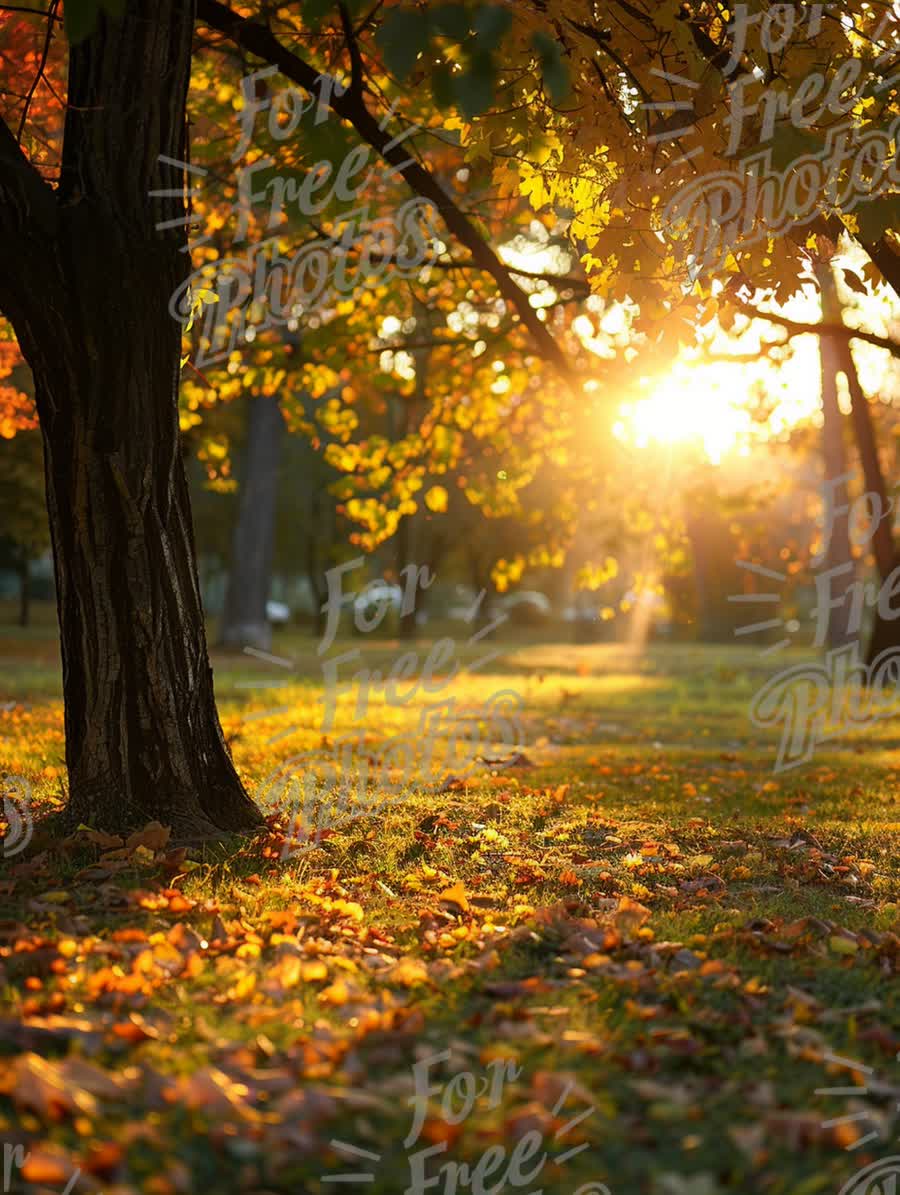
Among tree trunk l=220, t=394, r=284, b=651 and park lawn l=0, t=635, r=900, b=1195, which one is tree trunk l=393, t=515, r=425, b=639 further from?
park lawn l=0, t=635, r=900, b=1195

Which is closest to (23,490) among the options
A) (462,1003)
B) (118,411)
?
(118,411)

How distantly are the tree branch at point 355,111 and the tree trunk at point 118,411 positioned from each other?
3.04ft

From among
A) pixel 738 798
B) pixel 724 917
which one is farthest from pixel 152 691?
pixel 738 798

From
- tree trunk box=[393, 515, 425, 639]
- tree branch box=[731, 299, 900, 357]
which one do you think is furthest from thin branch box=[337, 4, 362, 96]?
tree trunk box=[393, 515, 425, 639]

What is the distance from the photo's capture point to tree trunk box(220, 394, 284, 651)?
23438mm

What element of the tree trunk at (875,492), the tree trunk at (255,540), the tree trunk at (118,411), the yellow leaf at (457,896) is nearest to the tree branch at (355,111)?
the tree trunk at (118,411)

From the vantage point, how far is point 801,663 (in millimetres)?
25141

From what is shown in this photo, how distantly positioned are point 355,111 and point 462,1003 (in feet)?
17.7

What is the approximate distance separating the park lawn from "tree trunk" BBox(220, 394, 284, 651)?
52.8ft

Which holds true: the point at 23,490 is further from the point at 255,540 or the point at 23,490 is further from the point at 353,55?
the point at 353,55

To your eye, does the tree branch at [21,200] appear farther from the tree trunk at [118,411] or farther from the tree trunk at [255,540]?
the tree trunk at [255,540]

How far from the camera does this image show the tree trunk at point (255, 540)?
23.4m

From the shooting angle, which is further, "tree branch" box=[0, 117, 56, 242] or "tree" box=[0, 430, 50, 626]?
"tree" box=[0, 430, 50, 626]

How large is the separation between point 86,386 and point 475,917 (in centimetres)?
317
